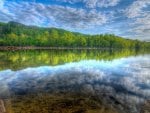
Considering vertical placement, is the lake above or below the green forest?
below

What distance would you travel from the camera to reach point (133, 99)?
7.22 metres

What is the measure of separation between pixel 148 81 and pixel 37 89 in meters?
4.16

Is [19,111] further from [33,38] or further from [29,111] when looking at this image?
[33,38]

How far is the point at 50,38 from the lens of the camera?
182ft

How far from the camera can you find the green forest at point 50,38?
54.2 meters

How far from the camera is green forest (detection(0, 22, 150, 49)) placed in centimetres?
5416

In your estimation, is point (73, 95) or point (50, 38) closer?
point (73, 95)

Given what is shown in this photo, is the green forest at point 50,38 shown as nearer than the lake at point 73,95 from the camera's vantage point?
No

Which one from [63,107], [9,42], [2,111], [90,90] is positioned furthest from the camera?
[9,42]

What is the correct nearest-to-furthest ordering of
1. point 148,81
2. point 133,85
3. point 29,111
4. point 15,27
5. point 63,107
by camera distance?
point 29,111
point 63,107
point 133,85
point 148,81
point 15,27

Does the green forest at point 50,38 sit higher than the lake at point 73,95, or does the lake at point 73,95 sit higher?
the green forest at point 50,38

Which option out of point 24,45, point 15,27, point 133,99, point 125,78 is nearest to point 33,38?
point 24,45

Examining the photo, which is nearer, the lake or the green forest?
the lake

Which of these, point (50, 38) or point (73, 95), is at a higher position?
point (50, 38)
